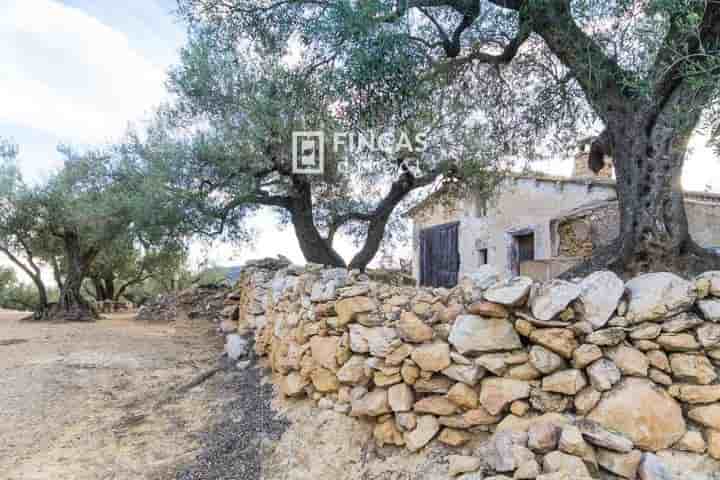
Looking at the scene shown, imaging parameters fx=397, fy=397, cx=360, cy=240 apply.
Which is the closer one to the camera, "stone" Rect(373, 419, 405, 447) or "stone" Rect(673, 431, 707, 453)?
"stone" Rect(673, 431, 707, 453)

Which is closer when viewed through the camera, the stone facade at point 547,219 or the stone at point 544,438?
the stone at point 544,438

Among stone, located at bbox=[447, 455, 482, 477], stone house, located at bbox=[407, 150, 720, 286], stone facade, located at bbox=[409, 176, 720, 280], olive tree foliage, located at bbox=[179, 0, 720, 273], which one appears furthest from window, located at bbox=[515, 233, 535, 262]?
stone, located at bbox=[447, 455, 482, 477]

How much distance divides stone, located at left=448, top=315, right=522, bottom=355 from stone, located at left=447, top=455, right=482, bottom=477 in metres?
0.54

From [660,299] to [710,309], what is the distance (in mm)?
212

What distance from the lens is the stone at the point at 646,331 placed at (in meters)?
1.95

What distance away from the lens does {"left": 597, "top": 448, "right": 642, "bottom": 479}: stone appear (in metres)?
1.84

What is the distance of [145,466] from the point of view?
275 centimetres

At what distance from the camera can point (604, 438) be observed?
74.0 inches

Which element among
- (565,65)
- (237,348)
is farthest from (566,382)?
(237,348)

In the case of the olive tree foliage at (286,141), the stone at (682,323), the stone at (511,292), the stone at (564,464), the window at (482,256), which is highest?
the olive tree foliage at (286,141)

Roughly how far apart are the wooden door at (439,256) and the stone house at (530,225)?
0.08ft

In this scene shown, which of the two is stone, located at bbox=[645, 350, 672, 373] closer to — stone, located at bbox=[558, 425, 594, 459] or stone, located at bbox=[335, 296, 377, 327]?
stone, located at bbox=[558, 425, 594, 459]

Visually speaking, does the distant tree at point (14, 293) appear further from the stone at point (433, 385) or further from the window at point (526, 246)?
the stone at point (433, 385)

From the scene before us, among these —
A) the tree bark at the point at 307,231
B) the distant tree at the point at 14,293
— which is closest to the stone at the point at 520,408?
the tree bark at the point at 307,231
